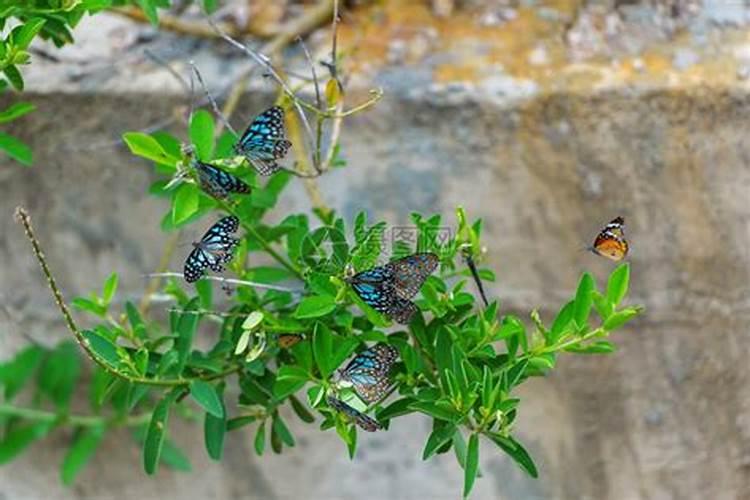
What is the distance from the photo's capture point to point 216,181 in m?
1.12

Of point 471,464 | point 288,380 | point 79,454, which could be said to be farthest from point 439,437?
point 79,454

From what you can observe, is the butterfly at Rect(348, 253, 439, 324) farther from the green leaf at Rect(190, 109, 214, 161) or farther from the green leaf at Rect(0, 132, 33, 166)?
the green leaf at Rect(0, 132, 33, 166)

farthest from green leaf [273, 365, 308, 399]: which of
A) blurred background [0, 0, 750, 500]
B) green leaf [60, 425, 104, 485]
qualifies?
green leaf [60, 425, 104, 485]

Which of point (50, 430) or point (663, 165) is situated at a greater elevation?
point (663, 165)

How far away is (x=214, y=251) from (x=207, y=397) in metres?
0.15

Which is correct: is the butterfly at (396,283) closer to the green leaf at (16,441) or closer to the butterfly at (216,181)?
the butterfly at (216,181)

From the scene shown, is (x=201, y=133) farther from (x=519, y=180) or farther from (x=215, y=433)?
(x=519, y=180)

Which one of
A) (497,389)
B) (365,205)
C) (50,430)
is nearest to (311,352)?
(497,389)

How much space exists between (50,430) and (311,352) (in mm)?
830

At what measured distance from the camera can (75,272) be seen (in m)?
1.75

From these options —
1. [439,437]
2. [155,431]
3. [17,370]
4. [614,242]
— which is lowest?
[17,370]

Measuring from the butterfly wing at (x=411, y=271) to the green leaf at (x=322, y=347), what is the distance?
0.09m

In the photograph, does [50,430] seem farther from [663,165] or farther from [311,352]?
[663,165]

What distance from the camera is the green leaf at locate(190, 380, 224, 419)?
1.16 metres
